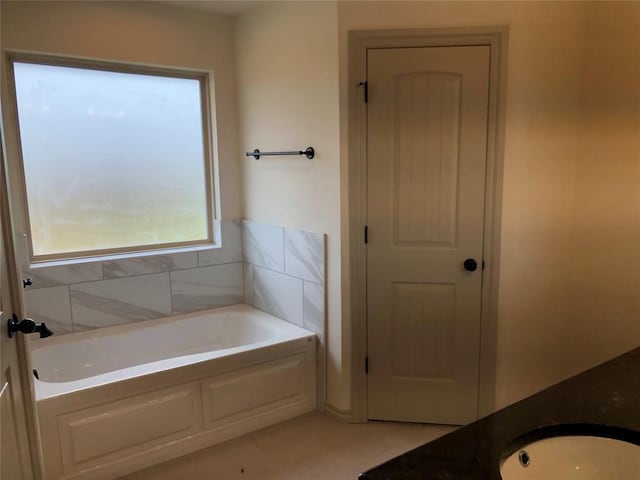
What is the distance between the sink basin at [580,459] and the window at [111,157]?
2839mm

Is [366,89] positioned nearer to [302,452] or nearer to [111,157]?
[111,157]

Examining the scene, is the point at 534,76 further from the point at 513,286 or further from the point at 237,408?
the point at 237,408

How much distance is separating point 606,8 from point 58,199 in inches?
123

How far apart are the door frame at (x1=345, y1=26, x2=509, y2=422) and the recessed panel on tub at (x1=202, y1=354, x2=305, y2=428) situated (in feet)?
1.14

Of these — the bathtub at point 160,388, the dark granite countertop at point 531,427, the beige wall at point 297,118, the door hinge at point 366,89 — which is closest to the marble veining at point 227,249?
the beige wall at point 297,118

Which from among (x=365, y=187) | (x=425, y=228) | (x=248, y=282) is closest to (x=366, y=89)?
(x=365, y=187)

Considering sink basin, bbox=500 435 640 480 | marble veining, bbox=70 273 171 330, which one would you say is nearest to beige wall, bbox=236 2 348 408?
marble veining, bbox=70 273 171 330

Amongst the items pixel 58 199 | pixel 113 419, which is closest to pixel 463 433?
pixel 113 419

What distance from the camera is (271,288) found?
11.2 ft

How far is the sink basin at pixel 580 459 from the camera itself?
3.51ft

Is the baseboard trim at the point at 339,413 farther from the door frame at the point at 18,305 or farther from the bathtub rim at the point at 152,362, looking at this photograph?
the door frame at the point at 18,305

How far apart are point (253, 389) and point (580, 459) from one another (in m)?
1.99

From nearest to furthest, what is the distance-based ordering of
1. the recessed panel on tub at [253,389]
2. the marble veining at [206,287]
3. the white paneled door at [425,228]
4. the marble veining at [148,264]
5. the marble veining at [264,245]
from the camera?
1. the white paneled door at [425,228]
2. the recessed panel on tub at [253,389]
3. the marble veining at [148,264]
4. the marble veining at [264,245]
5. the marble veining at [206,287]

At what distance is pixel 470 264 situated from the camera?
2.65 meters
